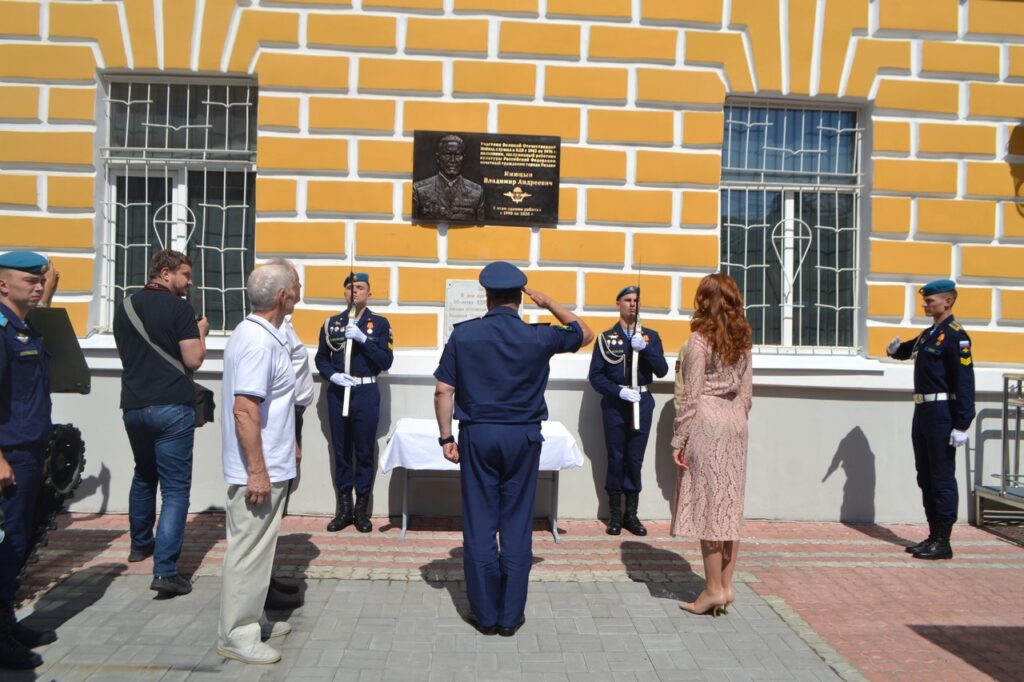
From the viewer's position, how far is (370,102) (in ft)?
24.2

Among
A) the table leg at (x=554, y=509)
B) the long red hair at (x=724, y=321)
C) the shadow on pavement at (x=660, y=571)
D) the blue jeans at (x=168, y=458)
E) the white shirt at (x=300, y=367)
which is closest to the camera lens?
the long red hair at (x=724, y=321)

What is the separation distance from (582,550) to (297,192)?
3.79 m

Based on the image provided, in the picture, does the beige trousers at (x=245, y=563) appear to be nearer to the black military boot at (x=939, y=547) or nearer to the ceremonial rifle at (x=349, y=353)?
the ceremonial rifle at (x=349, y=353)

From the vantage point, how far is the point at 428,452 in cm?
655

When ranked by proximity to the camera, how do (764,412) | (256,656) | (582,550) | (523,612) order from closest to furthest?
(256,656) < (523,612) < (582,550) < (764,412)

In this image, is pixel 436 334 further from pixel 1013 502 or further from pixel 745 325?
pixel 1013 502

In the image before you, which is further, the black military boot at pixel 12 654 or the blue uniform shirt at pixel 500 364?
the blue uniform shirt at pixel 500 364

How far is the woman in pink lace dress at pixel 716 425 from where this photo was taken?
5023 millimetres

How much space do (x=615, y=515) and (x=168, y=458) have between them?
11.4 feet

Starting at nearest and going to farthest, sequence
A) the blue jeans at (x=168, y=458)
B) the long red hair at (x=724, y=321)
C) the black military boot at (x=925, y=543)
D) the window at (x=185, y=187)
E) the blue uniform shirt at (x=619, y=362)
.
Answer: the long red hair at (x=724, y=321)
the blue jeans at (x=168, y=458)
the black military boot at (x=925, y=543)
the blue uniform shirt at (x=619, y=362)
the window at (x=185, y=187)

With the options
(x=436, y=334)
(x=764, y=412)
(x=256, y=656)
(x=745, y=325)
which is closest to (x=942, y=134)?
(x=764, y=412)

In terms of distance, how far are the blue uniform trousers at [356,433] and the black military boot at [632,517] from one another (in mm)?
2108

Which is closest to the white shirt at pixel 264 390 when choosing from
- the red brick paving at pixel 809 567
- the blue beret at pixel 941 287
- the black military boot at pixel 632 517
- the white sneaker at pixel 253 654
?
the white sneaker at pixel 253 654

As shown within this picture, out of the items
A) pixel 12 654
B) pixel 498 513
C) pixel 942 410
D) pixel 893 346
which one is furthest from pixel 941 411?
pixel 12 654
